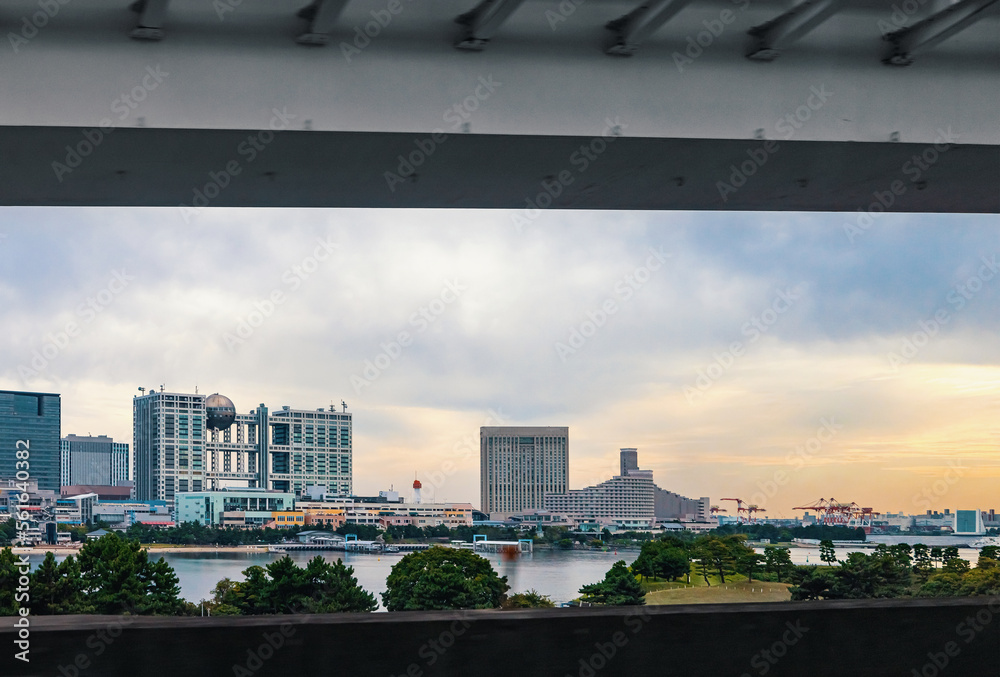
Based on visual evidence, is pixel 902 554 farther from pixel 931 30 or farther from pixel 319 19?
pixel 319 19

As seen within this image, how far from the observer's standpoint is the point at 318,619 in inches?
130

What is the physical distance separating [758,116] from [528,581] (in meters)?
6.82

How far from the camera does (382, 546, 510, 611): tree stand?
43.2ft

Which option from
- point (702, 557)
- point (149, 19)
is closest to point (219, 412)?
point (702, 557)

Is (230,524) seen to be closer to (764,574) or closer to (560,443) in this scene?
(560,443)

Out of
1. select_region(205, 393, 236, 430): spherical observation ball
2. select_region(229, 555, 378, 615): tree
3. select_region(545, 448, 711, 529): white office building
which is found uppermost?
select_region(205, 393, 236, 430): spherical observation ball

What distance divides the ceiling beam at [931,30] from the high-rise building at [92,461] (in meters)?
9.98

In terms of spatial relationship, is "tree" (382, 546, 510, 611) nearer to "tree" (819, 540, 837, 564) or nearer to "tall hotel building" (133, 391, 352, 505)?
"tall hotel building" (133, 391, 352, 505)

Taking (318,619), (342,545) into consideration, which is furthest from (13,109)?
(342,545)

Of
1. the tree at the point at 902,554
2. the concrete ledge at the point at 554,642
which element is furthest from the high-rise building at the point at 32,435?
the tree at the point at 902,554

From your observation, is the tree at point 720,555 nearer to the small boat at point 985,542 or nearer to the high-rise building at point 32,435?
the small boat at point 985,542

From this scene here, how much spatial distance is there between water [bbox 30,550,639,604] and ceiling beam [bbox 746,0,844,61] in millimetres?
6902

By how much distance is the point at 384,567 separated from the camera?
41.7 feet

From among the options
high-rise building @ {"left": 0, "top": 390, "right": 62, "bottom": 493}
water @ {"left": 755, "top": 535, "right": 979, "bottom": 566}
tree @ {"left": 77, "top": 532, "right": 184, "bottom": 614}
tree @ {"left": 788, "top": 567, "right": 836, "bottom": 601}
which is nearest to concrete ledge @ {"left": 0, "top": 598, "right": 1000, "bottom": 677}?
high-rise building @ {"left": 0, "top": 390, "right": 62, "bottom": 493}
